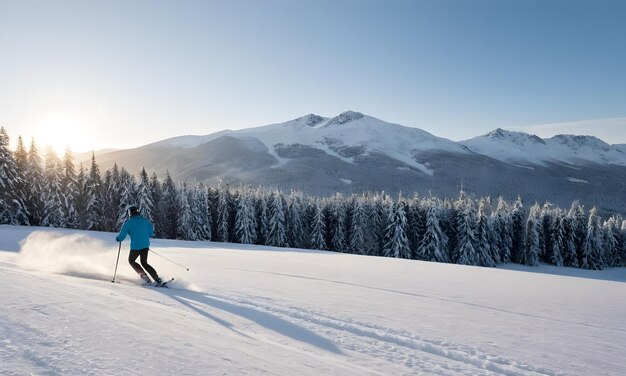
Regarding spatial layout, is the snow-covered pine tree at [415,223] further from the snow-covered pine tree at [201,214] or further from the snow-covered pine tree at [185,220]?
the snow-covered pine tree at [185,220]

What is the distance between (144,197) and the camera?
5512 cm

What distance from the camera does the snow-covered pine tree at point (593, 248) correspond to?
6688 cm

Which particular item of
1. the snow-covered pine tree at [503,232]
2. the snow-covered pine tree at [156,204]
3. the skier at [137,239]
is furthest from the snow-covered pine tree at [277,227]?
the skier at [137,239]

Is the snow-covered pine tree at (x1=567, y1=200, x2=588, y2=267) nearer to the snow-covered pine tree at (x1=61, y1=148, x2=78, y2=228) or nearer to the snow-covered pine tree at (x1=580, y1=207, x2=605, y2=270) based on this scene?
the snow-covered pine tree at (x1=580, y1=207, x2=605, y2=270)

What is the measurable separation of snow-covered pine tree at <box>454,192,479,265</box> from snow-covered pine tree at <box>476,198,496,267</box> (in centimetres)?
61

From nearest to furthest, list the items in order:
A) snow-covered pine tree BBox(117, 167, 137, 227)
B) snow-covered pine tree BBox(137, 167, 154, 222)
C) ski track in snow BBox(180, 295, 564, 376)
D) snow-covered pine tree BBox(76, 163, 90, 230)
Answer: ski track in snow BBox(180, 295, 564, 376)
snow-covered pine tree BBox(76, 163, 90, 230)
snow-covered pine tree BBox(117, 167, 137, 227)
snow-covered pine tree BBox(137, 167, 154, 222)

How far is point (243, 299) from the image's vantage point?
8703mm

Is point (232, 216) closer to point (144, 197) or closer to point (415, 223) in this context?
point (144, 197)

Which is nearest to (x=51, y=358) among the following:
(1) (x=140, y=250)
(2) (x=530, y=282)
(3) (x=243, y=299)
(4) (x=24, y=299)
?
(4) (x=24, y=299)

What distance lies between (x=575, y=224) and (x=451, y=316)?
248 feet

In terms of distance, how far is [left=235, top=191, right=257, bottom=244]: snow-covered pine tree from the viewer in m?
60.3

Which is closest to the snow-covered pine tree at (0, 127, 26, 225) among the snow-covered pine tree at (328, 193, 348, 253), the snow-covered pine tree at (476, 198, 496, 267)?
the snow-covered pine tree at (328, 193, 348, 253)

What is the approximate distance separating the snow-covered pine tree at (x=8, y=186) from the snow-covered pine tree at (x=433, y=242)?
5264cm

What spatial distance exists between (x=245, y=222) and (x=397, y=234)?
79.2ft
